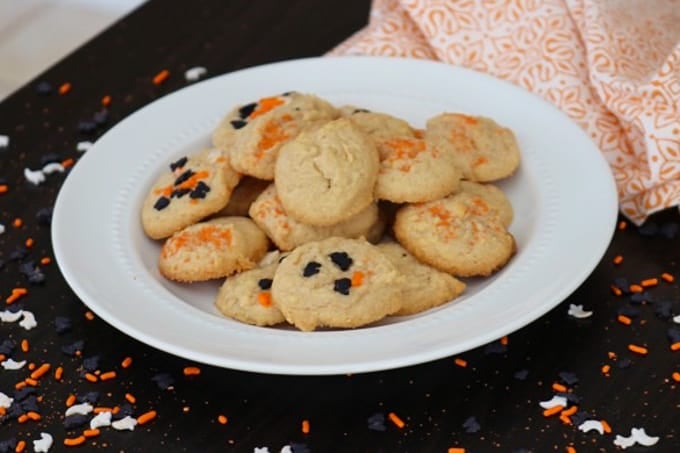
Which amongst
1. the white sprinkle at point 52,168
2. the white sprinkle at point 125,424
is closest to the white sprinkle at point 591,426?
the white sprinkle at point 125,424

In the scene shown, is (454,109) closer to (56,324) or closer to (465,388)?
(465,388)

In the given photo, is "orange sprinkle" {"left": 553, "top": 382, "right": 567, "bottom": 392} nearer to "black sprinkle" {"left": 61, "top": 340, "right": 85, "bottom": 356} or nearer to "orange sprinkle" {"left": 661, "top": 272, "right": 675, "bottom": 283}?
"orange sprinkle" {"left": 661, "top": 272, "right": 675, "bottom": 283}

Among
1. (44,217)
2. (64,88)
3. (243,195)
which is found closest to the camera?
(243,195)

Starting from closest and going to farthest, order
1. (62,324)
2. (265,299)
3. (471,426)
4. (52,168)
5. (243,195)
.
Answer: (471,426)
(265,299)
(62,324)
(243,195)
(52,168)

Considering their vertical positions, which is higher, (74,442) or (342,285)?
(342,285)

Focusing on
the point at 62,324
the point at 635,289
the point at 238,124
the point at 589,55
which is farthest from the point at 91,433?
the point at 589,55

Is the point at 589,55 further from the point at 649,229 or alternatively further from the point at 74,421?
the point at 74,421

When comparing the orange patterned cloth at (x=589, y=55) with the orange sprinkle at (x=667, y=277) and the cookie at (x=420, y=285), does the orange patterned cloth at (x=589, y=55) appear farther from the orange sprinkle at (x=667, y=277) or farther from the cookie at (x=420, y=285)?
the cookie at (x=420, y=285)
